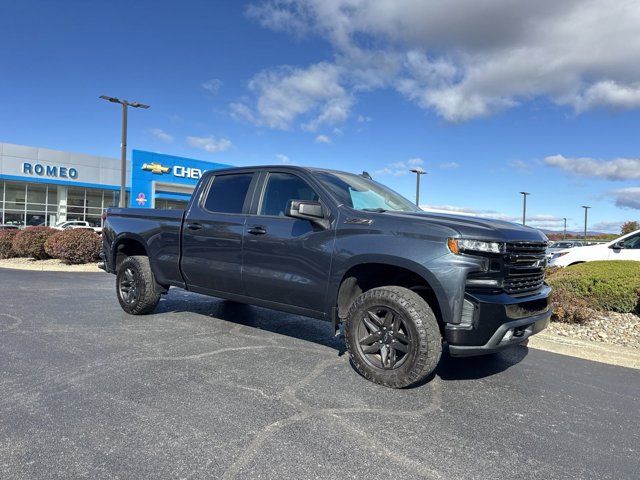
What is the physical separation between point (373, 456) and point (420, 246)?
5.35 ft

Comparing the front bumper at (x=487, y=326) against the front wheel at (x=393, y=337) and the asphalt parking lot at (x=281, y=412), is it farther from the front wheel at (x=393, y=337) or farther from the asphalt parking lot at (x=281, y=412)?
the asphalt parking lot at (x=281, y=412)

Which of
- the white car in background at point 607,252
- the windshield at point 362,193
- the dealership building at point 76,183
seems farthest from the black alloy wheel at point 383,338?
the dealership building at point 76,183

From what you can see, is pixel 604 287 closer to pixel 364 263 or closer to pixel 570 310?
pixel 570 310

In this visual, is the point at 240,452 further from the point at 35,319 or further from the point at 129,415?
the point at 35,319

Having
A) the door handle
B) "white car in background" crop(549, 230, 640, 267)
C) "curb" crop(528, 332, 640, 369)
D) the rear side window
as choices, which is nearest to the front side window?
the door handle

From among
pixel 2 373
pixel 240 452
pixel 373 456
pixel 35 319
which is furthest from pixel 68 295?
pixel 373 456

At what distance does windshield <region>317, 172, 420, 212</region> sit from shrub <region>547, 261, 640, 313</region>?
10.8ft

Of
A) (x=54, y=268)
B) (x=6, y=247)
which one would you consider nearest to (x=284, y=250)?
(x=54, y=268)

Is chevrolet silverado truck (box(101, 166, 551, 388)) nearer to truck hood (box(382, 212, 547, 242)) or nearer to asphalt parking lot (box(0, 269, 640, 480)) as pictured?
truck hood (box(382, 212, 547, 242))

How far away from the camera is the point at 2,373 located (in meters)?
3.95

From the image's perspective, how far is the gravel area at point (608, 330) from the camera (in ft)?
19.1

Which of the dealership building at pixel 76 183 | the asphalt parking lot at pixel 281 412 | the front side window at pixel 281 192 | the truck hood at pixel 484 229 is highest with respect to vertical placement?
the dealership building at pixel 76 183

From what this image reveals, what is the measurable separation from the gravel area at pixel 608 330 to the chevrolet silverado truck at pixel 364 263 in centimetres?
223

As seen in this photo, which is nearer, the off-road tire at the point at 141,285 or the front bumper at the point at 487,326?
the front bumper at the point at 487,326
